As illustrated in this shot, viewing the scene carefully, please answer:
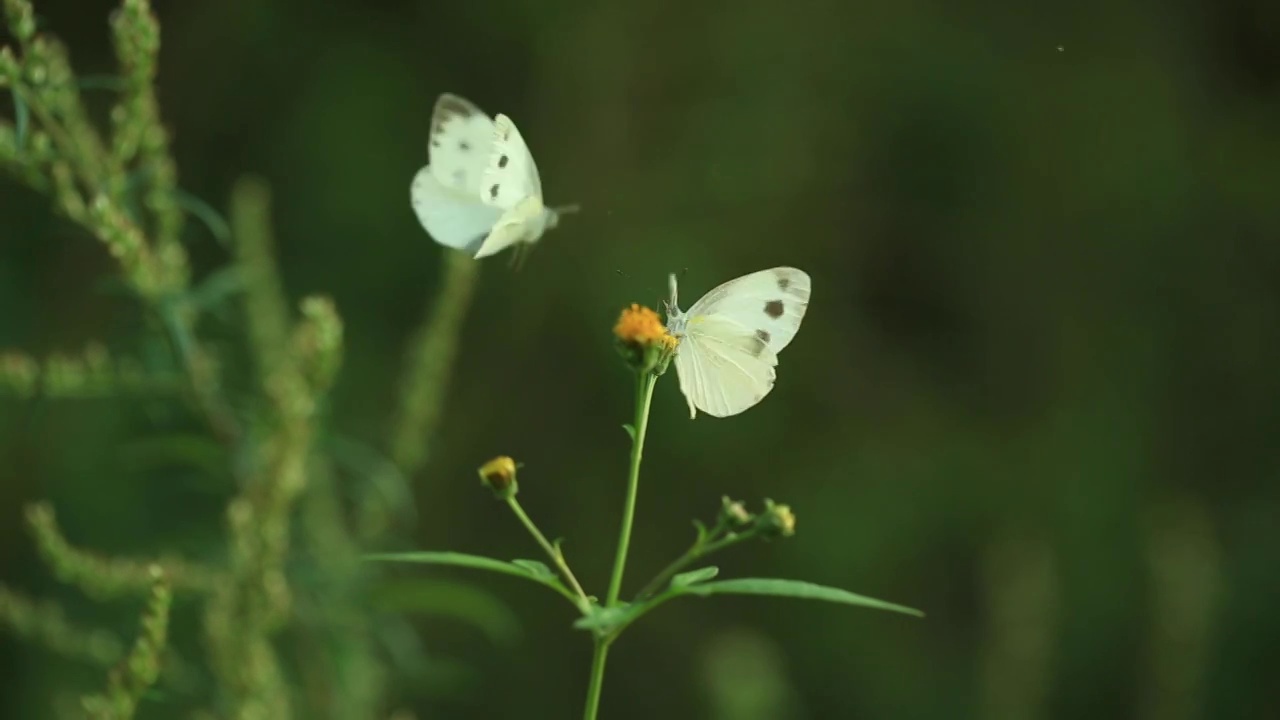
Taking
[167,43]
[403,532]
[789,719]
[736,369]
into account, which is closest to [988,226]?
[789,719]

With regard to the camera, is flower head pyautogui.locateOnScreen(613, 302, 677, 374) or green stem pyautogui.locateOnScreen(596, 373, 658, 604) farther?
flower head pyautogui.locateOnScreen(613, 302, 677, 374)

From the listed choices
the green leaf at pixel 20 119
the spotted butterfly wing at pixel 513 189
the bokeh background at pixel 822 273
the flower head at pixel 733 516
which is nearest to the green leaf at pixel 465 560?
the flower head at pixel 733 516

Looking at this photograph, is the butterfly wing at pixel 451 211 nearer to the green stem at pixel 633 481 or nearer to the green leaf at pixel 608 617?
the green stem at pixel 633 481

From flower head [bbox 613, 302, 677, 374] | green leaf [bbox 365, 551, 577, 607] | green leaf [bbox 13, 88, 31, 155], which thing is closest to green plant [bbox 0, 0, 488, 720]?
green leaf [bbox 13, 88, 31, 155]

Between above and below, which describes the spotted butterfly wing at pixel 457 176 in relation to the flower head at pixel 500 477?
above

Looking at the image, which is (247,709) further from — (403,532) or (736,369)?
(403,532)

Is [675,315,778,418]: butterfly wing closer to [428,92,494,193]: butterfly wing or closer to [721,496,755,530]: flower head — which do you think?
[721,496,755,530]: flower head

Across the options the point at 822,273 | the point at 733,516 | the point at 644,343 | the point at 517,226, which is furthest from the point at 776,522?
the point at 822,273
